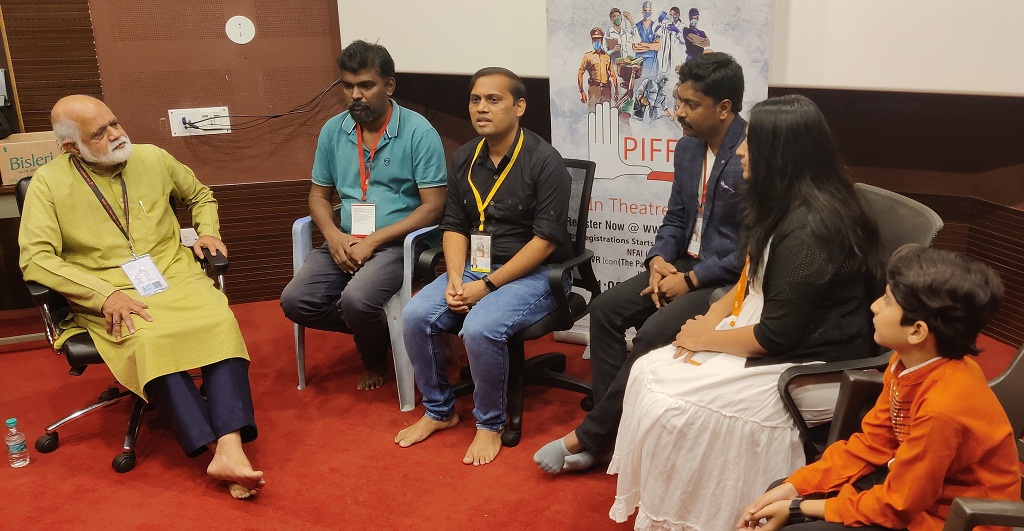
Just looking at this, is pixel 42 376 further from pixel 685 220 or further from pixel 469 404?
pixel 685 220

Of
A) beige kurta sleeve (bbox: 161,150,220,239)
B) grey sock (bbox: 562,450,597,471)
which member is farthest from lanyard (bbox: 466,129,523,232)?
beige kurta sleeve (bbox: 161,150,220,239)

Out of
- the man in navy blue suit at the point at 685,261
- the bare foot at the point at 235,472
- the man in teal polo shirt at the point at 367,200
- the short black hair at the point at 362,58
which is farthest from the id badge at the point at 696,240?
the bare foot at the point at 235,472

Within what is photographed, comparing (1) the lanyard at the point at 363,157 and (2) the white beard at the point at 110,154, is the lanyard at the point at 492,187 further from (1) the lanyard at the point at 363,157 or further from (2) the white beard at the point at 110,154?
(2) the white beard at the point at 110,154

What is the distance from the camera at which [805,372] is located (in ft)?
6.88

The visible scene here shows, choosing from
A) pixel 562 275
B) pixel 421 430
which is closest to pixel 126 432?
pixel 421 430

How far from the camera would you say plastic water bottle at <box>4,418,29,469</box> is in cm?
303

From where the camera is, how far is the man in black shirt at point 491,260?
3.00 meters

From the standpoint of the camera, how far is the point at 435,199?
11.5ft

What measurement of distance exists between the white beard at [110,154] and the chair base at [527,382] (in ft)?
4.91

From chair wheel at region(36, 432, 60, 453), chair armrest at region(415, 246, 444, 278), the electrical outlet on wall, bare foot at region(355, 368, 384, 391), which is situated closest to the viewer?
chair wheel at region(36, 432, 60, 453)

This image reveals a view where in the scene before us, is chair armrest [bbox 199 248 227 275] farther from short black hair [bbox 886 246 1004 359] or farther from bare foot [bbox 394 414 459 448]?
short black hair [bbox 886 246 1004 359]

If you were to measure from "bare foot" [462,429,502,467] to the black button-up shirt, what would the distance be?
0.64 metres

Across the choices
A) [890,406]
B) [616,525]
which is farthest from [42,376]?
[890,406]

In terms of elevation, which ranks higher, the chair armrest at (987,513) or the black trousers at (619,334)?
the chair armrest at (987,513)
